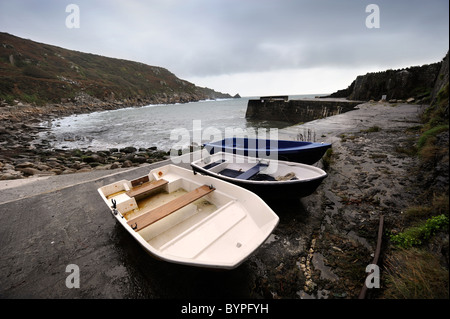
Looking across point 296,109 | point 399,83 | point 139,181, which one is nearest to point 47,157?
point 139,181

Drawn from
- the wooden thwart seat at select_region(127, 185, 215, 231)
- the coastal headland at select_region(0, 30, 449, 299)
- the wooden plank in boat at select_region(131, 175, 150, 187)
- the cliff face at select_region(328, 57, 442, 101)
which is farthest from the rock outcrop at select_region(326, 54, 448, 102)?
the wooden plank in boat at select_region(131, 175, 150, 187)

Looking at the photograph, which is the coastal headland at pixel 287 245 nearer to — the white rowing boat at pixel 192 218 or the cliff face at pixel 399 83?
the white rowing boat at pixel 192 218

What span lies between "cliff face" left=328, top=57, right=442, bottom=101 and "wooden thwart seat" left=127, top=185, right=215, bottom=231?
28311 millimetres

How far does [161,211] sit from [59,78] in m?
71.0

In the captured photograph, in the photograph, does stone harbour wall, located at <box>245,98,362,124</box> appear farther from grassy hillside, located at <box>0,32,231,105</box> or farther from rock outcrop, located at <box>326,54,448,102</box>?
grassy hillside, located at <box>0,32,231,105</box>

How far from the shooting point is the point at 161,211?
3.48 metres

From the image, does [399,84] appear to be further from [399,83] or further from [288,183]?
[288,183]

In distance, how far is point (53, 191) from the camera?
559cm

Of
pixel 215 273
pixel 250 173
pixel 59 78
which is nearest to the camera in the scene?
pixel 215 273

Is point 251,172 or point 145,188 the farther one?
point 251,172

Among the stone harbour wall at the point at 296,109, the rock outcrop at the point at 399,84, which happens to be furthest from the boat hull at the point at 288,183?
the rock outcrop at the point at 399,84

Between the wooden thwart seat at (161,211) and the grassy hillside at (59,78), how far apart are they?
4806 centimetres
